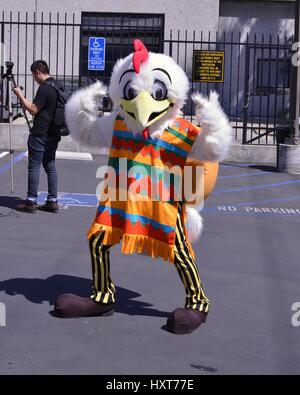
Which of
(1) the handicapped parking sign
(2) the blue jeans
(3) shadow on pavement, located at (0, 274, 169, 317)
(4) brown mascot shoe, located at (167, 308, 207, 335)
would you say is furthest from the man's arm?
(1) the handicapped parking sign

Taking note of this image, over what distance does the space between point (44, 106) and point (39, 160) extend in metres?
0.63

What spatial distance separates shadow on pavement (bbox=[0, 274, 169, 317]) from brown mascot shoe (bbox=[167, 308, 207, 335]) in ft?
1.27

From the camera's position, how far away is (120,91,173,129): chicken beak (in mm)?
5109

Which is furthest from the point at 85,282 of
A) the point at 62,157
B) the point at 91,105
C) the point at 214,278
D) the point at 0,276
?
the point at 62,157

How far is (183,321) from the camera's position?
17.2 ft

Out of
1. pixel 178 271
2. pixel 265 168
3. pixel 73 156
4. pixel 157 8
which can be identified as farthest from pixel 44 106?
pixel 157 8

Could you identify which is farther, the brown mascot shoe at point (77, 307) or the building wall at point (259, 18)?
the building wall at point (259, 18)

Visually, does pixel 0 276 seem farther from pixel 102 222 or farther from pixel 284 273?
pixel 284 273

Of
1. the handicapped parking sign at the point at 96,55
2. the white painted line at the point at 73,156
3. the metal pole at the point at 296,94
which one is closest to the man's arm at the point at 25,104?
the white painted line at the point at 73,156

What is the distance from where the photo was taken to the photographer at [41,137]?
891 cm

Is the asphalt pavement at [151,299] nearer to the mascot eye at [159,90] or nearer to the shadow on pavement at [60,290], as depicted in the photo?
the shadow on pavement at [60,290]

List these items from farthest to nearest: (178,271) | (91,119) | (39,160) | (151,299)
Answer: (39,160) < (151,299) < (91,119) < (178,271)

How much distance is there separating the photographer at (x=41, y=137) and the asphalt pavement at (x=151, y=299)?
208 mm

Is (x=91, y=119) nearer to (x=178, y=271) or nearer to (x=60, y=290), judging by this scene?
(x=178, y=271)
